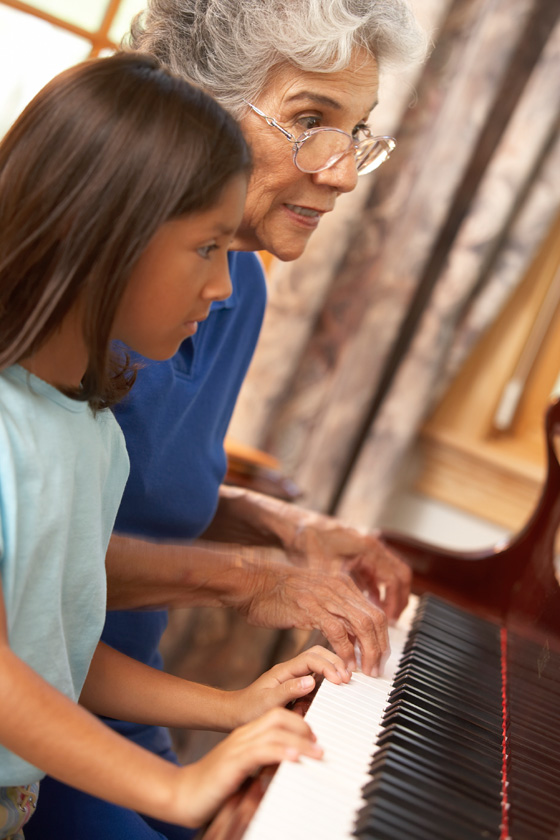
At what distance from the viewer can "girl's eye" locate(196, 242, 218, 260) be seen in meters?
0.91

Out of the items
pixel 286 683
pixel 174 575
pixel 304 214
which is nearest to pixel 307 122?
pixel 304 214

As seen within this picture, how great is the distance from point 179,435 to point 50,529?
539 millimetres

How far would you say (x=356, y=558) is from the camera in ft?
5.20

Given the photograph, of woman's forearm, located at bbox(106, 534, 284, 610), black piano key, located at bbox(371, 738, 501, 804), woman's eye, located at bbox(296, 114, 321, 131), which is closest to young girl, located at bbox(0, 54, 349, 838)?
black piano key, located at bbox(371, 738, 501, 804)

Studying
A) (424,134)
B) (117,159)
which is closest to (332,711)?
(117,159)

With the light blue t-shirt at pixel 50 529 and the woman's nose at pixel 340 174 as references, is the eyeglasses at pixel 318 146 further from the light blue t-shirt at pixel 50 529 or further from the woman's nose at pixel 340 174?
the light blue t-shirt at pixel 50 529

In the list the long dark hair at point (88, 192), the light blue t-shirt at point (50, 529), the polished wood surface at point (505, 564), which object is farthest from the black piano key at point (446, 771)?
the polished wood surface at point (505, 564)

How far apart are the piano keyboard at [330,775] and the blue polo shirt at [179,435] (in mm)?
426

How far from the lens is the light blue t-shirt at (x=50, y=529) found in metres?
0.86

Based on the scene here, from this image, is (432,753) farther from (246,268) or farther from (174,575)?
(246,268)

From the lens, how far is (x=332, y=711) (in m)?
1.01

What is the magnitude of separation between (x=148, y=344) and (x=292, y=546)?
2.46 feet

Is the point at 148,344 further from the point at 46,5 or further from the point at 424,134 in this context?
the point at 424,134

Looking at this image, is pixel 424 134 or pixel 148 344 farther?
pixel 424 134
